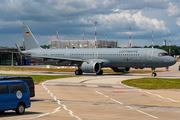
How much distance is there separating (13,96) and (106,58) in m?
40.7

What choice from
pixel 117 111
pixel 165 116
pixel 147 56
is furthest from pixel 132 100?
pixel 147 56

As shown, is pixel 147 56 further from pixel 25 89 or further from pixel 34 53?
pixel 25 89

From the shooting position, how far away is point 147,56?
53.2 metres

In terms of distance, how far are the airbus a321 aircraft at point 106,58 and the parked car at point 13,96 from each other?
1448 inches

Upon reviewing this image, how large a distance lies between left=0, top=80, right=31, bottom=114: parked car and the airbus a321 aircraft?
121ft

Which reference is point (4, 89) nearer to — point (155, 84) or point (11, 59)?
point (155, 84)

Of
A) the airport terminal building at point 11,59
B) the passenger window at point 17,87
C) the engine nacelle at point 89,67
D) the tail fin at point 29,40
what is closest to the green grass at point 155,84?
the engine nacelle at point 89,67

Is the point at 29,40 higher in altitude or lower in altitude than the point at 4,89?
higher

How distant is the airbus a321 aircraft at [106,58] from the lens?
53031mm

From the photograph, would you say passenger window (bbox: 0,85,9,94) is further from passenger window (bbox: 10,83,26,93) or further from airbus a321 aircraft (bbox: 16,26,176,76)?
airbus a321 aircraft (bbox: 16,26,176,76)

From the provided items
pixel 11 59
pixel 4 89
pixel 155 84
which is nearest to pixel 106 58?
pixel 155 84

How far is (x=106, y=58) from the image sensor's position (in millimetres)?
57469

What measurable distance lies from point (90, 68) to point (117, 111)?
118 feet

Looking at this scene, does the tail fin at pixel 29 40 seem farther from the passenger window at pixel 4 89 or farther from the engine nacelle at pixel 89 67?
the passenger window at pixel 4 89
